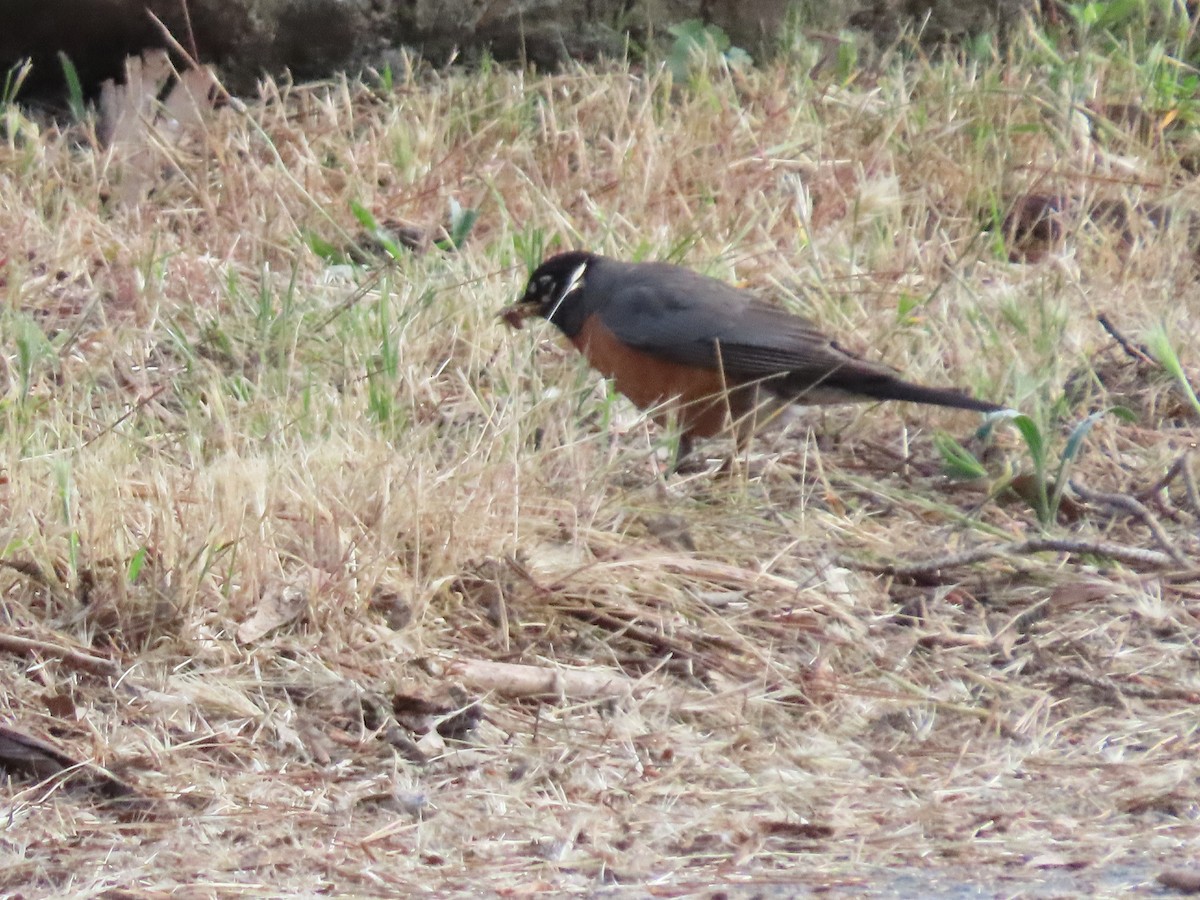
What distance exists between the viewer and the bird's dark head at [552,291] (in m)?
4.55

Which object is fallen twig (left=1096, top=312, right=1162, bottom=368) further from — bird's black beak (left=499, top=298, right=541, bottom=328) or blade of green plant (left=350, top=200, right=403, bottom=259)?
blade of green plant (left=350, top=200, right=403, bottom=259)

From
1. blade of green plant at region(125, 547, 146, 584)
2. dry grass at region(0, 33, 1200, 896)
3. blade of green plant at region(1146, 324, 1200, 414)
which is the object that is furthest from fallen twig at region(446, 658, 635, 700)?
blade of green plant at region(1146, 324, 1200, 414)

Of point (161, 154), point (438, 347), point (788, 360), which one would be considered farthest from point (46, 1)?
point (788, 360)

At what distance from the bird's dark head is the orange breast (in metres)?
0.08

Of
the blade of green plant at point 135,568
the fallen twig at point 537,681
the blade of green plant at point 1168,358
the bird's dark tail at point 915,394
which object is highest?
the blade of green plant at point 1168,358

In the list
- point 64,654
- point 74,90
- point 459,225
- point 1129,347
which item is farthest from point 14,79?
point 1129,347

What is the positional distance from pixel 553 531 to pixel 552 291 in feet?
→ 4.15

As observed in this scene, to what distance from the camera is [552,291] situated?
4574 millimetres

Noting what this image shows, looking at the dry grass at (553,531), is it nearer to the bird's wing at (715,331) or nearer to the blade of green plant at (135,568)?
the blade of green plant at (135,568)

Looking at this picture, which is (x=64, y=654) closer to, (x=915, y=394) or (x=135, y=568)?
(x=135, y=568)

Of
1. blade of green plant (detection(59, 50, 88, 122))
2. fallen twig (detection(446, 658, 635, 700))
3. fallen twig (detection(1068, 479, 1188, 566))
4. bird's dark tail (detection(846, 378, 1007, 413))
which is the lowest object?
fallen twig (detection(446, 658, 635, 700))

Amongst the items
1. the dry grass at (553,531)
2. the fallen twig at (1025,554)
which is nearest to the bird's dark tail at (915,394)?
the dry grass at (553,531)

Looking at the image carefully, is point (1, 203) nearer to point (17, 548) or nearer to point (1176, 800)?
point (17, 548)

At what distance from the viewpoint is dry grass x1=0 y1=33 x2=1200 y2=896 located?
2520 mm
